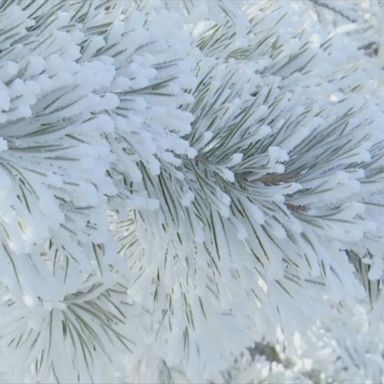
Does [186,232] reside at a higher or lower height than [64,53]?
lower

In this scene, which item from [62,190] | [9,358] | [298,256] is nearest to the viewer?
[62,190]

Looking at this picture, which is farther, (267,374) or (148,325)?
(267,374)

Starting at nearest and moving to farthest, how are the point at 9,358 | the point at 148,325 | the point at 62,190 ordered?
the point at 62,190 → the point at 9,358 → the point at 148,325

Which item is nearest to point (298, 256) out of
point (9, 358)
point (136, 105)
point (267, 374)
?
point (136, 105)

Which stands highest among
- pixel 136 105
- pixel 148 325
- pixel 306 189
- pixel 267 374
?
pixel 136 105

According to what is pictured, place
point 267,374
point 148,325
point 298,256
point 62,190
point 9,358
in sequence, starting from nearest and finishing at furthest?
point 62,190, point 298,256, point 9,358, point 148,325, point 267,374

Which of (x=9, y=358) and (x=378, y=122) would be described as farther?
(x=9, y=358)

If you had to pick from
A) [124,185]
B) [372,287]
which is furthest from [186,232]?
[372,287]

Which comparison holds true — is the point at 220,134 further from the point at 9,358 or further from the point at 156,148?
the point at 9,358

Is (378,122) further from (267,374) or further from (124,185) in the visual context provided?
(267,374)
